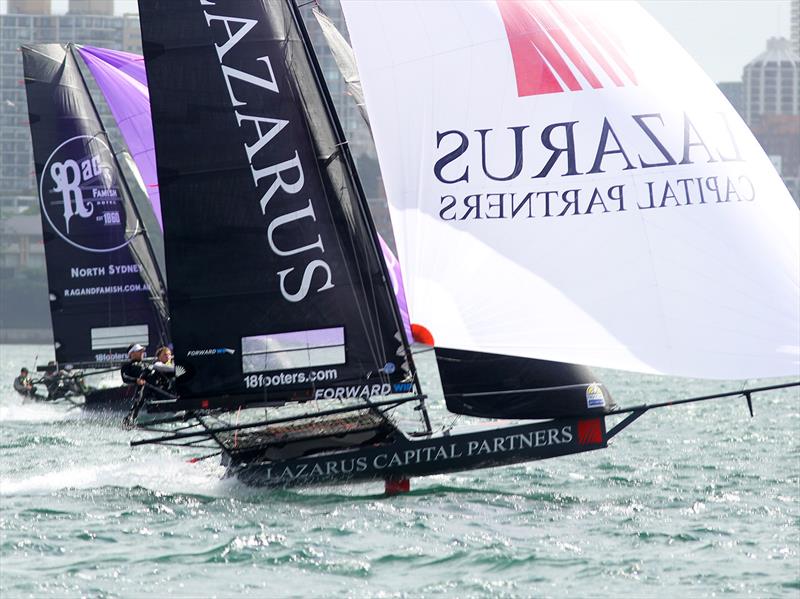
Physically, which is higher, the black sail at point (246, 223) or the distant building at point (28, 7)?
the distant building at point (28, 7)

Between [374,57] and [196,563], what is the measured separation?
4.12m

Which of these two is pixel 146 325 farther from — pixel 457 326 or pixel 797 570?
pixel 797 570

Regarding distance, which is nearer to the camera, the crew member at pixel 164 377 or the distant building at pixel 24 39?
the crew member at pixel 164 377

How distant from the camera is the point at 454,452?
35.7ft

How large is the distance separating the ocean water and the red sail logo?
311 centimetres

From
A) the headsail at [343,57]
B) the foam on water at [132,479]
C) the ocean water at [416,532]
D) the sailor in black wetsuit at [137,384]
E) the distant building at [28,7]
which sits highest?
the distant building at [28,7]

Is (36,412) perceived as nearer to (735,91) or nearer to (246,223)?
(246,223)

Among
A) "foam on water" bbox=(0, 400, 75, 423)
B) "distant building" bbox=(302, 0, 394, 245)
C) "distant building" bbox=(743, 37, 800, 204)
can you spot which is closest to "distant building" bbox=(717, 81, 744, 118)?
"distant building" bbox=(743, 37, 800, 204)

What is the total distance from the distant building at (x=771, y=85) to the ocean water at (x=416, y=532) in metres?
157

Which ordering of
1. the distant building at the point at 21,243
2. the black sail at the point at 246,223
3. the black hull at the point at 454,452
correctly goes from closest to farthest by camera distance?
the black hull at the point at 454,452 → the black sail at the point at 246,223 → the distant building at the point at 21,243

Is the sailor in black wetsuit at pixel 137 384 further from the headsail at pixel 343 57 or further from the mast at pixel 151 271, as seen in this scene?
the mast at pixel 151 271

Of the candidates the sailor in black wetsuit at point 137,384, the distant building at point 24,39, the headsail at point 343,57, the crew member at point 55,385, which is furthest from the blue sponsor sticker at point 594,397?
the distant building at point 24,39

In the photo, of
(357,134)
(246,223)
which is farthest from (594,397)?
(357,134)

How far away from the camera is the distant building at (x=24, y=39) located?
126 m
